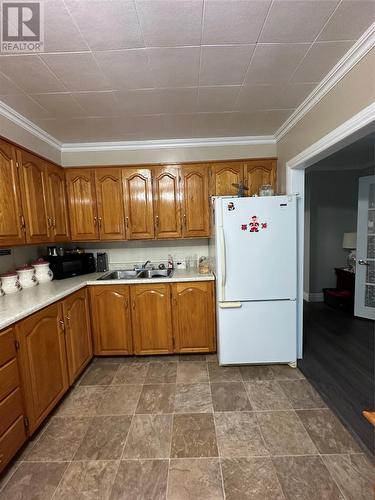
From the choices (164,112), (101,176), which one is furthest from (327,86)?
(101,176)

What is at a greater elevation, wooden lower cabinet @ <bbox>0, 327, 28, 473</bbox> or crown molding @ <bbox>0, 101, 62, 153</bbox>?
crown molding @ <bbox>0, 101, 62, 153</bbox>

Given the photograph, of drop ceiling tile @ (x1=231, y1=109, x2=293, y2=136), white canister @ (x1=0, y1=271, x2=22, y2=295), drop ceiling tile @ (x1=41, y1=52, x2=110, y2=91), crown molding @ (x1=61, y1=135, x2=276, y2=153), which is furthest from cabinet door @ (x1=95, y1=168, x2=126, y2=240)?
drop ceiling tile @ (x1=231, y1=109, x2=293, y2=136)

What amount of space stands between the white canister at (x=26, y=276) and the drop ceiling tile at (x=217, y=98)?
2127mm

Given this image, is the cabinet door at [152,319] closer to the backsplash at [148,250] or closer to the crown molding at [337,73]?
the backsplash at [148,250]

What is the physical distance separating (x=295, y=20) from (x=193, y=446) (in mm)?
2514

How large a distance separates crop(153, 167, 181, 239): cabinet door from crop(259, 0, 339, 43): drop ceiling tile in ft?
5.05

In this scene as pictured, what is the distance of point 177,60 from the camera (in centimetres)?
146

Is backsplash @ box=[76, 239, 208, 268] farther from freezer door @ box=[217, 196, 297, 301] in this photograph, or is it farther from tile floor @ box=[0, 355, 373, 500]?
tile floor @ box=[0, 355, 373, 500]

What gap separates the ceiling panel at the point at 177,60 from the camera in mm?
1152

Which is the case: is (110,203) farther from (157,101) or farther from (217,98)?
(217,98)

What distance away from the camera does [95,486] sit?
1.32m

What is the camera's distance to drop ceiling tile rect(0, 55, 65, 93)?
55.5 inches

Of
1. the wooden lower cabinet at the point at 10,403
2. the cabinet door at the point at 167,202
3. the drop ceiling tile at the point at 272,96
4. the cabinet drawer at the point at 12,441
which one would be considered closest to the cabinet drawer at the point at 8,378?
the wooden lower cabinet at the point at 10,403

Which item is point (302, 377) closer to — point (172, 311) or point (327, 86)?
point (172, 311)
